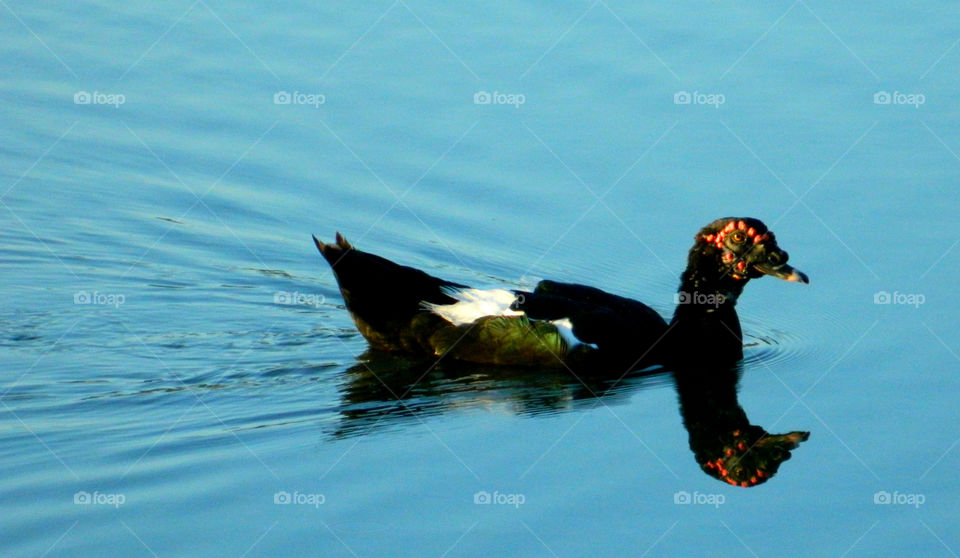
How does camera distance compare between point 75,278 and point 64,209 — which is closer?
point 75,278

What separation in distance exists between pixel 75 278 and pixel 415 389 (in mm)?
3056

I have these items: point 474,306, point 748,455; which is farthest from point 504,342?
point 748,455

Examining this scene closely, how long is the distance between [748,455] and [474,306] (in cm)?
255

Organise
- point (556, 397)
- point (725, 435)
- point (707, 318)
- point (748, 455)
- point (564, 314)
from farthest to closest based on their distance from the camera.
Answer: point (707, 318) < point (564, 314) < point (556, 397) < point (725, 435) < point (748, 455)

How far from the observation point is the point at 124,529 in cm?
740

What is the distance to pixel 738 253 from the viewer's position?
1051 centimetres

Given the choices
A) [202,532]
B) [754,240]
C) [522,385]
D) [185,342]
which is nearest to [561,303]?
[522,385]

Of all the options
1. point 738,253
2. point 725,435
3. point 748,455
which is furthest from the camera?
point 738,253

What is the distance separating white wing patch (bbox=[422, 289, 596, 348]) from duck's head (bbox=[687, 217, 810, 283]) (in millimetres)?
1372

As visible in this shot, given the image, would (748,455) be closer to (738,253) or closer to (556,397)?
(556,397)

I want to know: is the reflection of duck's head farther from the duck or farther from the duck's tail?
the duck's tail

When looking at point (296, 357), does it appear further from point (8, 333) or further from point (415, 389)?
point (8, 333)

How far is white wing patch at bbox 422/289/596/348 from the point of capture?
10516 millimetres

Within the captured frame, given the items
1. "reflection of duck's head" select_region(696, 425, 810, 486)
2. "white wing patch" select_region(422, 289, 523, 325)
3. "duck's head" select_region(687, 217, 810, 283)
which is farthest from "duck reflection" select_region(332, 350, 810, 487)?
"duck's head" select_region(687, 217, 810, 283)
